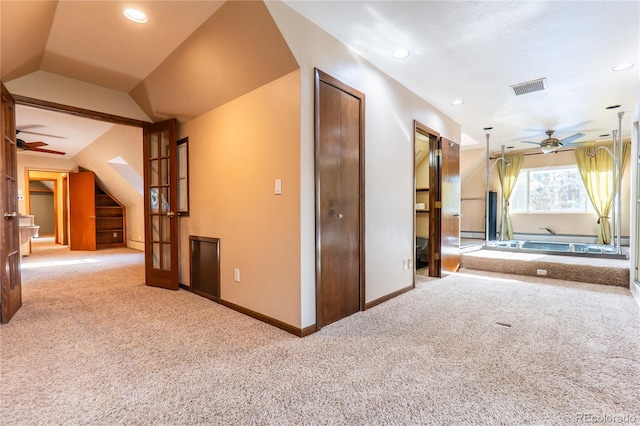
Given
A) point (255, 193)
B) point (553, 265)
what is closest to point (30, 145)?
point (255, 193)

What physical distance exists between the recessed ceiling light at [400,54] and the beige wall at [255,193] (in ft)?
3.66

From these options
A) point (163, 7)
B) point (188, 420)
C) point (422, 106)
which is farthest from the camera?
point (422, 106)

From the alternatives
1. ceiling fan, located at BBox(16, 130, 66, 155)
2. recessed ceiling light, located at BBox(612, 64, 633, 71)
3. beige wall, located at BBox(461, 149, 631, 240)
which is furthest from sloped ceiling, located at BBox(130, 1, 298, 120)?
beige wall, located at BBox(461, 149, 631, 240)

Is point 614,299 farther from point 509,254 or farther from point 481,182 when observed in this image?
point 481,182

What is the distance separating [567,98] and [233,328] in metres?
4.85

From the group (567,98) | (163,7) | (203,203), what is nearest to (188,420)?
(203,203)

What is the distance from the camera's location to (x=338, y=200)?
2633mm

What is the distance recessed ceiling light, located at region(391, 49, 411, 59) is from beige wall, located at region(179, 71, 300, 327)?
1116 mm

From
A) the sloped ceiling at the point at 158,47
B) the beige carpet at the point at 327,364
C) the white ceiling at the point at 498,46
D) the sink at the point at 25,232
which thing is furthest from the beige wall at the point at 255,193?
the sink at the point at 25,232

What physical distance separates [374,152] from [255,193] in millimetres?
1281

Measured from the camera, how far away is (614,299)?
10.6ft

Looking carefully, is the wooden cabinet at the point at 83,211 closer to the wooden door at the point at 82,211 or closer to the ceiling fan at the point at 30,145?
the wooden door at the point at 82,211

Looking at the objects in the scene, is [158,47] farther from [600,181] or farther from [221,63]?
[600,181]

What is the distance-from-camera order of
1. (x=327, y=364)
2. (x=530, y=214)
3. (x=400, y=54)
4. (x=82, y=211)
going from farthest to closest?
(x=82, y=211) → (x=530, y=214) → (x=400, y=54) → (x=327, y=364)
